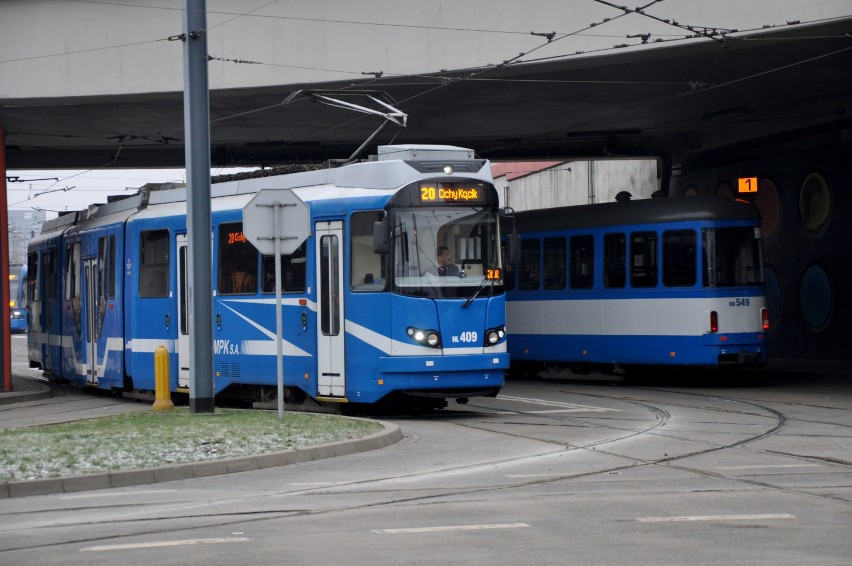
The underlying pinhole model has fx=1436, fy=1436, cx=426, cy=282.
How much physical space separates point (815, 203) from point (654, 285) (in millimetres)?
8985

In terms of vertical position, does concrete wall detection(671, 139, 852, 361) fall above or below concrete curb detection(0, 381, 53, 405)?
above

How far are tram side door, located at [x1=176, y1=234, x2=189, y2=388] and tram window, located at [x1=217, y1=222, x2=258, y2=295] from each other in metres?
1.07

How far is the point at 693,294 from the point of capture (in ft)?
79.8

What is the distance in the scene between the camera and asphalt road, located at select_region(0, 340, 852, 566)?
314 inches

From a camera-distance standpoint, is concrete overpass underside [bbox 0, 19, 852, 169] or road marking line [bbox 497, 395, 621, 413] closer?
road marking line [bbox 497, 395, 621, 413]

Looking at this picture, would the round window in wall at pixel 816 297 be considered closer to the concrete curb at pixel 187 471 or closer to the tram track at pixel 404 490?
the tram track at pixel 404 490

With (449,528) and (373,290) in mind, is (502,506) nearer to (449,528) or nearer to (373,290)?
(449,528)

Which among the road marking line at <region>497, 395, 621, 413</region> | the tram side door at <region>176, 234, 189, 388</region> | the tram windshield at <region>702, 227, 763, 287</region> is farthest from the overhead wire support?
the tram windshield at <region>702, 227, 763, 287</region>

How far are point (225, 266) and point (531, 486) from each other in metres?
10.1

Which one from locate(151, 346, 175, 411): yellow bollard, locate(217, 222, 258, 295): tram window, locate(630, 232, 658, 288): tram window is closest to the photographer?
locate(151, 346, 175, 411): yellow bollard

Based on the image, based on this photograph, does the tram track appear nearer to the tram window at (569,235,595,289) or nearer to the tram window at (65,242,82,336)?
the tram window at (569,235,595,289)

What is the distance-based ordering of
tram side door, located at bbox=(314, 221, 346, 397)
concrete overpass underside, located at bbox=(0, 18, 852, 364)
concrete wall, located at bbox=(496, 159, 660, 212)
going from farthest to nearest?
concrete wall, located at bbox=(496, 159, 660, 212) < concrete overpass underside, located at bbox=(0, 18, 852, 364) < tram side door, located at bbox=(314, 221, 346, 397)

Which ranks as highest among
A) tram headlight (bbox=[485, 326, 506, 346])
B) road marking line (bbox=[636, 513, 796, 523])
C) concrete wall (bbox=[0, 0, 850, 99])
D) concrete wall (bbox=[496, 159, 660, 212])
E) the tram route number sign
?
concrete wall (bbox=[0, 0, 850, 99])

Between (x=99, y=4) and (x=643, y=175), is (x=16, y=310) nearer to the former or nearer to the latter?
(x=643, y=175)
